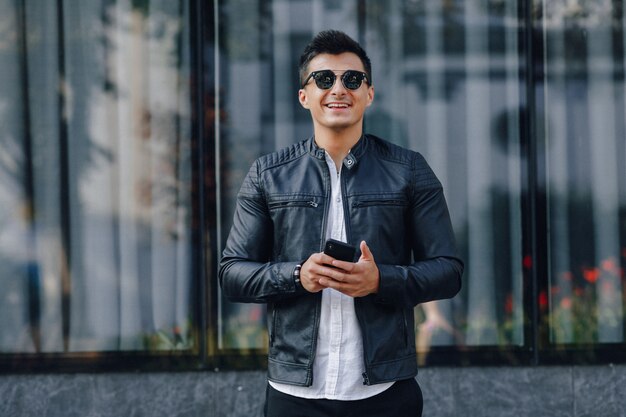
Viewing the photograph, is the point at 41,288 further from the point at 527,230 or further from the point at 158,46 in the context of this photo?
the point at 527,230

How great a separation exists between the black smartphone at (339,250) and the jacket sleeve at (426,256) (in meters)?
0.19

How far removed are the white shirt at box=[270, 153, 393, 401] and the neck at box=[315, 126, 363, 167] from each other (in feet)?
1.68

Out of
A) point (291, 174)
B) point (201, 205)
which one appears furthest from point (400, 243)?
point (201, 205)

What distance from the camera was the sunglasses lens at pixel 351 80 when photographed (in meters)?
2.86

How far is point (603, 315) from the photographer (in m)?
5.78

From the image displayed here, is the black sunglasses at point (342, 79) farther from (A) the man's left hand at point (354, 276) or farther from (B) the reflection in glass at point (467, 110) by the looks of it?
(B) the reflection in glass at point (467, 110)

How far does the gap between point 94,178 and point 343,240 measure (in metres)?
3.39

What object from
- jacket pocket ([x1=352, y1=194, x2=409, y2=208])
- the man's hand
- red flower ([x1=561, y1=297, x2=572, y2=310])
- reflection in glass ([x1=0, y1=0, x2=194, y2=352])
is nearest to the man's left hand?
the man's hand

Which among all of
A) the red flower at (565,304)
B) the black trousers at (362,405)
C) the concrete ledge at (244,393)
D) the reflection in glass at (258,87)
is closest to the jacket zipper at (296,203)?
the black trousers at (362,405)

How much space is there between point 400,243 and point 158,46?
3509 millimetres

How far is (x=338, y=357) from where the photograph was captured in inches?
108

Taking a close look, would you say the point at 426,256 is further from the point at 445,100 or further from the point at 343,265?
the point at 445,100

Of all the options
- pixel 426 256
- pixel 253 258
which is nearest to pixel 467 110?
pixel 426 256

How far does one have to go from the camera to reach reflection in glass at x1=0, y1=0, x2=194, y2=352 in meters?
5.69
